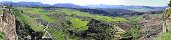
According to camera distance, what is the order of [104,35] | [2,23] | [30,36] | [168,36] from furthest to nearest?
1. [104,35]
2. [30,36]
3. [2,23]
4. [168,36]

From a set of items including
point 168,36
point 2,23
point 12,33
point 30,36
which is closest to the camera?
point 168,36

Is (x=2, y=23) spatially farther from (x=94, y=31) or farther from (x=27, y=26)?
(x=94, y=31)

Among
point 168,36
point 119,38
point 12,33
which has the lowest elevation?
point 119,38

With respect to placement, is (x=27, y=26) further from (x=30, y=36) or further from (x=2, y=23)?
(x=2, y=23)

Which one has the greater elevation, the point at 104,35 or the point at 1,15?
the point at 1,15

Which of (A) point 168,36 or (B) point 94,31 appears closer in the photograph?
(A) point 168,36

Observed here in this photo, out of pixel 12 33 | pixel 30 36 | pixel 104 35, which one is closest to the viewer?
pixel 12 33

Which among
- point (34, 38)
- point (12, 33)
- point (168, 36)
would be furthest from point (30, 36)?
point (168, 36)

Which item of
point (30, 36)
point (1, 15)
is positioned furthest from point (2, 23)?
point (30, 36)

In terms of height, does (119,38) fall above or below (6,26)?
below
